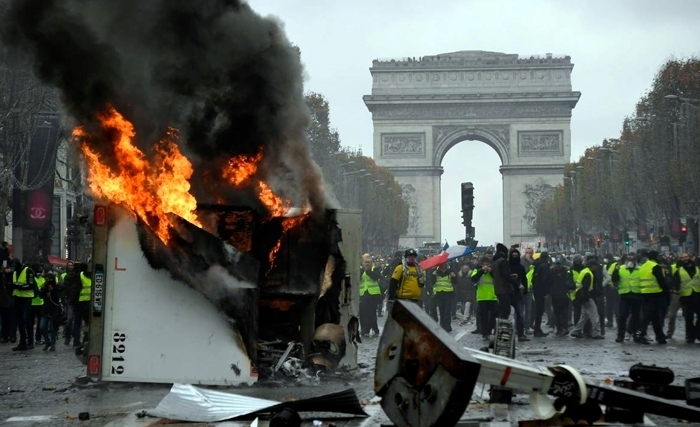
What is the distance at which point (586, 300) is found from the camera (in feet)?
75.2

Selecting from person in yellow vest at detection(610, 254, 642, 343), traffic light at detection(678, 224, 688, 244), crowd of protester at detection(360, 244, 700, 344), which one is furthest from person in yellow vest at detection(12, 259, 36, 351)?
traffic light at detection(678, 224, 688, 244)

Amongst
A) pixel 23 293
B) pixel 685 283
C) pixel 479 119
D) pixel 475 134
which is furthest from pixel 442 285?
pixel 475 134

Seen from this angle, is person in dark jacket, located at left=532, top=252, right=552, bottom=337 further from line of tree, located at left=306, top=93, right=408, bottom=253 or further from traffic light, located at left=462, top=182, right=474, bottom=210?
line of tree, located at left=306, top=93, right=408, bottom=253

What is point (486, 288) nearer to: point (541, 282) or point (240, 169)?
point (541, 282)

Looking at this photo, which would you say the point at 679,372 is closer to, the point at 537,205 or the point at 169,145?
the point at 169,145

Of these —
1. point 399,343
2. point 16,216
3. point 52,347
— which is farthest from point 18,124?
point 399,343

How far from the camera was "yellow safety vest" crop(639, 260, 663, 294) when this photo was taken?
67.8ft

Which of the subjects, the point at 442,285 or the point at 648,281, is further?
the point at 442,285

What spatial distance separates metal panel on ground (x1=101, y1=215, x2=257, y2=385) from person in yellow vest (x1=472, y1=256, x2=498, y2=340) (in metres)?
10.2

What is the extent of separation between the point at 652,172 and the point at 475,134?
51.2 meters

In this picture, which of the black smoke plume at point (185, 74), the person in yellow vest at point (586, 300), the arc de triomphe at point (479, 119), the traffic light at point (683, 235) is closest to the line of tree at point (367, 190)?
the arc de triomphe at point (479, 119)

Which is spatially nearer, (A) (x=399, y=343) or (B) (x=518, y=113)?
(A) (x=399, y=343)

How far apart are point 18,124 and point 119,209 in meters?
22.0

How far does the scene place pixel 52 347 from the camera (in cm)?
2116
